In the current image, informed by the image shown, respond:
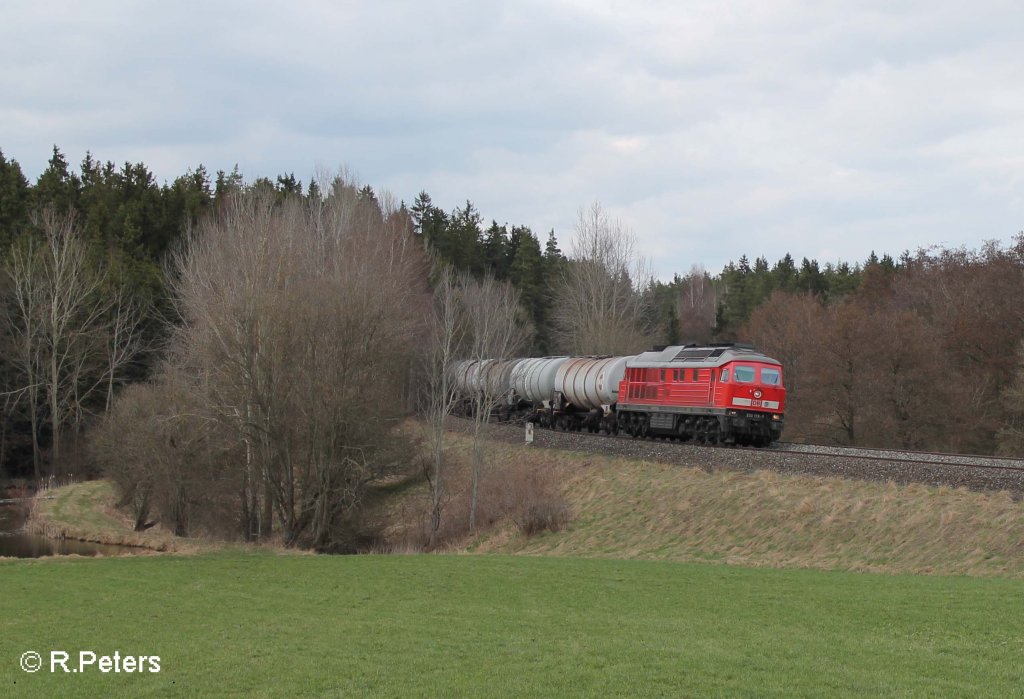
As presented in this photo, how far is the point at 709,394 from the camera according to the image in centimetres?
3662

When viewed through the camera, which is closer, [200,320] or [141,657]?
[141,657]

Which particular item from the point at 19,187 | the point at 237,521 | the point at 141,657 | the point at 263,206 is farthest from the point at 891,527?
the point at 19,187

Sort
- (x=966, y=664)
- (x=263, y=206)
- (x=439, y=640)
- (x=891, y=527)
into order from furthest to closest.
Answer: (x=263, y=206), (x=891, y=527), (x=439, y=640), (x=966, y=664)

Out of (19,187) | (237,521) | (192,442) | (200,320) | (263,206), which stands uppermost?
(19,187)

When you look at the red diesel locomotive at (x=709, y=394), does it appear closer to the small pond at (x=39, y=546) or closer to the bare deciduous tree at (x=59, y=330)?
the small pond at (x=39, y=546)

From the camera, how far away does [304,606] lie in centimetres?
1666

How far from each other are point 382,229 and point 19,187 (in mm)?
28976

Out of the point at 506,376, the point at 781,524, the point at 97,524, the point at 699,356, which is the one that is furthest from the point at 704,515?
the point at 506,376

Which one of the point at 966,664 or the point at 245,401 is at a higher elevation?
the point at 245,401

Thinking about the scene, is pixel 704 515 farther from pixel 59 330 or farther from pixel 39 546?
pixel 59 330

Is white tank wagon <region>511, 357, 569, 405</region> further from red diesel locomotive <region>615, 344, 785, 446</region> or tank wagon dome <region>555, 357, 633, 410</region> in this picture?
red diesel locomotive <region>615, 344, 785, 446</region>

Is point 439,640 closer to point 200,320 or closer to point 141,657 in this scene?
point 141,657

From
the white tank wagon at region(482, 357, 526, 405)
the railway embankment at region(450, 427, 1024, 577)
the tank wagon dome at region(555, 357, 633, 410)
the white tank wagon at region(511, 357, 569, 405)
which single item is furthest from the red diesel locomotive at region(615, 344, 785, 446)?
the white tank wagon at region(482, 357, 526, 405)

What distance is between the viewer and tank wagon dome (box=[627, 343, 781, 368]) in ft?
120
